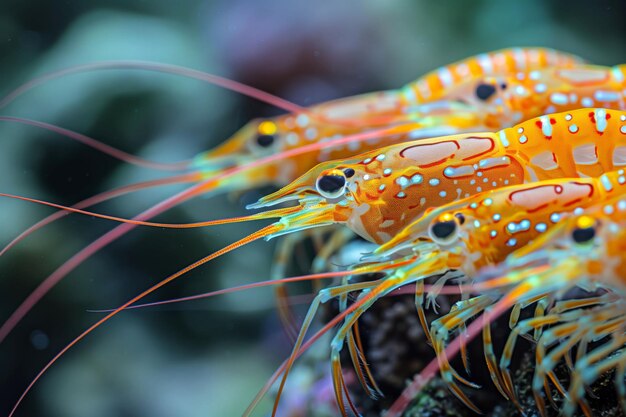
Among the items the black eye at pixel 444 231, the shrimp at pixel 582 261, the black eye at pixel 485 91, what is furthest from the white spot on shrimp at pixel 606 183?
the black eye at pixel 485 91

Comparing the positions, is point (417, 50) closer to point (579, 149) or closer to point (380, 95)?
point (380, 95)

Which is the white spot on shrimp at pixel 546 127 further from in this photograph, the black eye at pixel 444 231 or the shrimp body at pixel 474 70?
the shrimp body at pixel 474 70

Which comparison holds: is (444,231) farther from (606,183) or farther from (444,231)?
(606,183)

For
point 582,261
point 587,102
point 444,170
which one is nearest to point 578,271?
point 582,261

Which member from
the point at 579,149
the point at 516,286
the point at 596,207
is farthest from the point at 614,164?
the point at 516,286

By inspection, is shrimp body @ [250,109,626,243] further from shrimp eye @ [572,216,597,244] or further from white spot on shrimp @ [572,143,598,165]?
shrimp eye @ [572,216,597,244]
